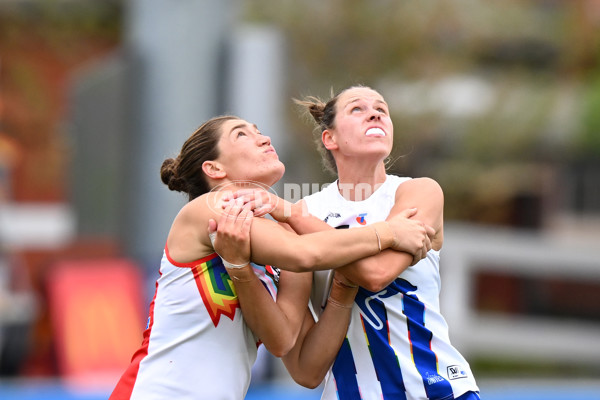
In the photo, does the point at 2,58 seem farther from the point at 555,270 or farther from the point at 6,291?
the point at 555,270

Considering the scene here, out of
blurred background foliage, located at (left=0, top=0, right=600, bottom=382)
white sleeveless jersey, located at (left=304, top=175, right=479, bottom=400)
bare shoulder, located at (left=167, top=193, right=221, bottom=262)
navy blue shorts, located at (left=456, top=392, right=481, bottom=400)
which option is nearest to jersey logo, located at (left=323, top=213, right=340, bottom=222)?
white sleeveless jersey, located at (left=304, top=175, right=479, bottom=400)

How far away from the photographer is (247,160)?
11.2ft

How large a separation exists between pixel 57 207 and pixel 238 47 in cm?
722

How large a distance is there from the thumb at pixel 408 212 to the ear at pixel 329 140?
1.32 ft

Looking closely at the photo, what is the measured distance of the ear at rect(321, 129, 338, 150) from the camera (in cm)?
356

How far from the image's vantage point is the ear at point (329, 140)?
356 centimetres

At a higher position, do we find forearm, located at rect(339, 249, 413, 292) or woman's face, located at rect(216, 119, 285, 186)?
woman's face, located at rect(216, 119, 285, 186)

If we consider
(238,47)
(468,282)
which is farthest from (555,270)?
(238,47)

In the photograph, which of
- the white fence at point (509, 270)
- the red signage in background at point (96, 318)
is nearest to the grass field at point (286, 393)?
the red signage in background at point (96, 318)

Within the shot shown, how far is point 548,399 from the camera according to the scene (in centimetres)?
795

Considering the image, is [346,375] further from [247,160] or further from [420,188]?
[247,160]

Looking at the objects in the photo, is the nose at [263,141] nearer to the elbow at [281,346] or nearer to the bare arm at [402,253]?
the bare arm at [402,253]

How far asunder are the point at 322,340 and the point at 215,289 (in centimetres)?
46

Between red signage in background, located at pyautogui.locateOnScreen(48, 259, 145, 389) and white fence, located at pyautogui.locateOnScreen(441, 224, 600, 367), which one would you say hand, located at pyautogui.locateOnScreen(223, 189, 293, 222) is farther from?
white fence, located at pyautogui.locateOnScreen(441, 224, 600, 367)
